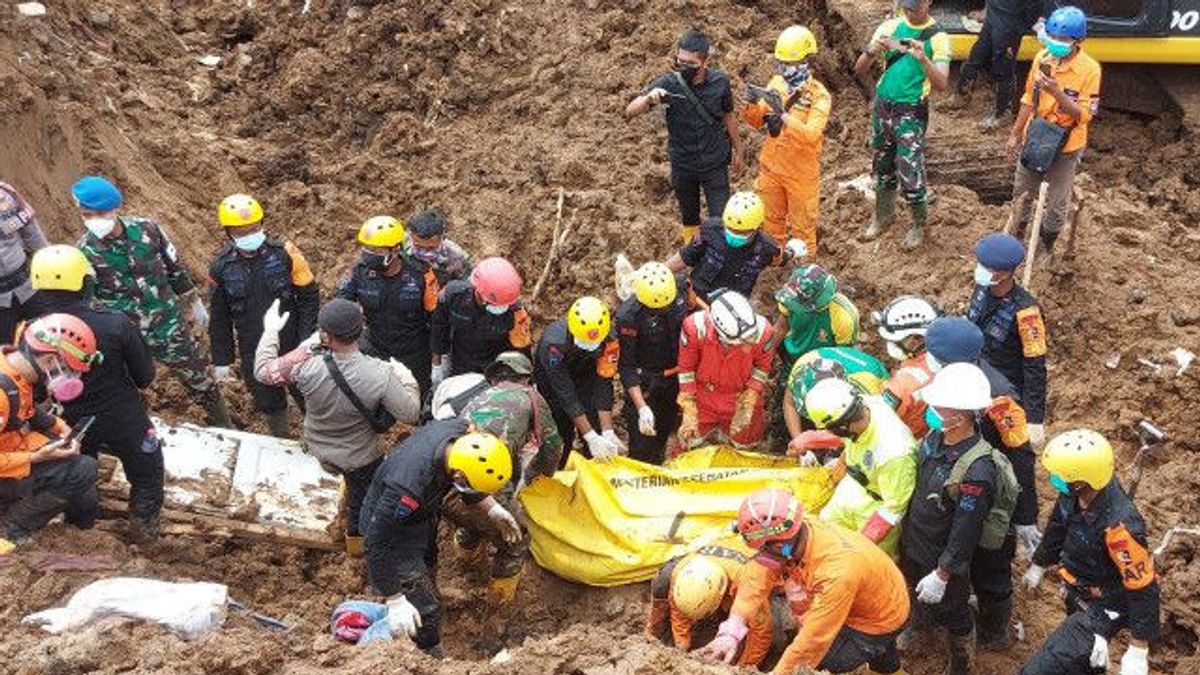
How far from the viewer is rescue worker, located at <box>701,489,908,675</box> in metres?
5.31

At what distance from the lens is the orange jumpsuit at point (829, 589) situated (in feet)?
17.5

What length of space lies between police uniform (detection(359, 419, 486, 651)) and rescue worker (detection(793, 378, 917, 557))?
1.77 meters

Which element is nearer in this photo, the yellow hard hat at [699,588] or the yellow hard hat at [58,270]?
the yellow hard hat at [699,588]

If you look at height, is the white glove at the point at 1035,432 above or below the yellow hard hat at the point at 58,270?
below

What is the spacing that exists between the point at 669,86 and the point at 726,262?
1526mm

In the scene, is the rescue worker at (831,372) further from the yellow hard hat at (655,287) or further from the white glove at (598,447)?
the white glove at (598,447)

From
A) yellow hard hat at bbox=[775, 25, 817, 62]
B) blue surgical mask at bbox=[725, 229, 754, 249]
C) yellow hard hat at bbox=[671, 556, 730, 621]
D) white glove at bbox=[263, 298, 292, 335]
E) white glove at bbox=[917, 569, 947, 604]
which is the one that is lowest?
white glove at bbox=[917, 569, 947, 604]

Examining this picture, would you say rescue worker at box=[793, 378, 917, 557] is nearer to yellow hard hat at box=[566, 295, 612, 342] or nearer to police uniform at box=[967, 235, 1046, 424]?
police uniform at box=[967, 235, 1046, 424]

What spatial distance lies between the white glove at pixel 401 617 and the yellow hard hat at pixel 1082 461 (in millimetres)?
2971

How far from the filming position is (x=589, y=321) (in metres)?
6.88

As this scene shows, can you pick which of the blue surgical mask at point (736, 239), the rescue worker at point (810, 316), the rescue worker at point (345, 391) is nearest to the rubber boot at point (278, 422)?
the rescue worker at point (345, 391)

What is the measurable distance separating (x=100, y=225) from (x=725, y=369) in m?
3.63

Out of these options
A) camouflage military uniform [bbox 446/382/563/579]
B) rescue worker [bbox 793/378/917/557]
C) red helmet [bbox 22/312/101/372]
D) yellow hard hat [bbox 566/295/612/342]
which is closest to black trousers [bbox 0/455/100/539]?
red helmet [bbox 22/312/101/372]

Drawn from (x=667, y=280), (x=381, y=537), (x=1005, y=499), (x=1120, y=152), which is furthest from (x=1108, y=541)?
(x=1120, y=152)
